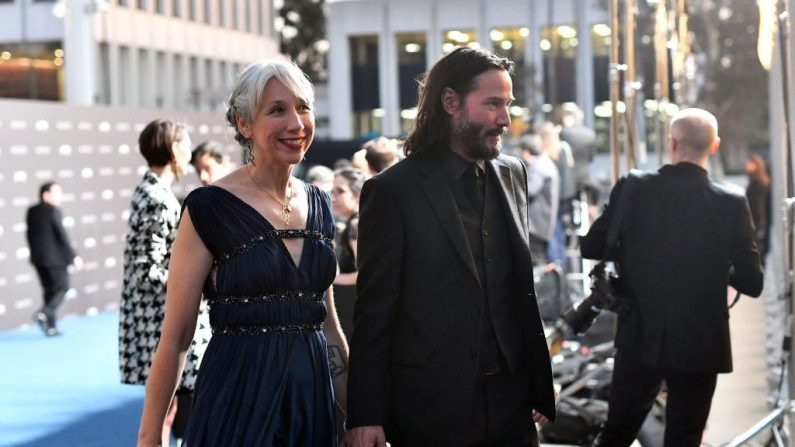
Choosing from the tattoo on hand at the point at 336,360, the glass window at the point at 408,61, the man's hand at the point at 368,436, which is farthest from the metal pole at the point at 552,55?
the man's hand at the point at 368,436

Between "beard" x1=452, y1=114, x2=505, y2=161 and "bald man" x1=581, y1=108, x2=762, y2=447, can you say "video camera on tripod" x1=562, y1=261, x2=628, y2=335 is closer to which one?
"bald man" x1=581, y1=108, x2=762, y2=447

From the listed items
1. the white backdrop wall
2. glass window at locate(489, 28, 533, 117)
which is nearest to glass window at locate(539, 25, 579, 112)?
glass window at locate(489, 28, 533, 117)

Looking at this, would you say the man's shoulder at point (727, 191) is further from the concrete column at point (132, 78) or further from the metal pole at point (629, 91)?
the concrete column at point (132, 78)

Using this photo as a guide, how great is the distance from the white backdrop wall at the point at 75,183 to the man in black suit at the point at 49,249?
0.87m

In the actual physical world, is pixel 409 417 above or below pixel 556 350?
above

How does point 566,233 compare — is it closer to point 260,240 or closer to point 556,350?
point 556,350

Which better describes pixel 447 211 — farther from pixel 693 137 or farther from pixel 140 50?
pixel 140 50

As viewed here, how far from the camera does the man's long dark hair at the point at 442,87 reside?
4.35m

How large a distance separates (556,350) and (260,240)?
714 centimetres

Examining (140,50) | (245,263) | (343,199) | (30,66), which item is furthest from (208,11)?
(245,263)

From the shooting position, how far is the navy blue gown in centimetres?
387

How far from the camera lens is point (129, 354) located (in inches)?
269

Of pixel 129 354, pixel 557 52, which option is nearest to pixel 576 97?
pixel 557 52

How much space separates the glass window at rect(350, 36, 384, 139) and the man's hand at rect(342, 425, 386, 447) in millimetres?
63041
